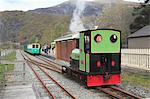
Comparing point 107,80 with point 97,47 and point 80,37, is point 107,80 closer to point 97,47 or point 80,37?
point 97,47

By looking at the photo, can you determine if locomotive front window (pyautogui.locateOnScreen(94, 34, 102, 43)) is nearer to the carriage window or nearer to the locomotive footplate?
the carriage window

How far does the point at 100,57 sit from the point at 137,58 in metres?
8.99

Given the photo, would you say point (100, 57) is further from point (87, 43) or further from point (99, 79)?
point (99, 79)

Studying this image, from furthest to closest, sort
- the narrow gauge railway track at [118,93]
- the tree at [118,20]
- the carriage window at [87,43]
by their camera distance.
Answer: the tree at [118,20]
the carriage window at [87,43]
the narrow gauge railway track at [118,93]

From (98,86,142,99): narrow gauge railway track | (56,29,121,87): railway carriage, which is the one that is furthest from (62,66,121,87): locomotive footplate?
(98,86,142,99): narrow gauge railway track

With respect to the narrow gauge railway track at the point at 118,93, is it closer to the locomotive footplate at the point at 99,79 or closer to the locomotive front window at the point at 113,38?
the locomotive footplate at the point at 99,79

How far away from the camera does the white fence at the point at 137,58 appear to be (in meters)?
21.9

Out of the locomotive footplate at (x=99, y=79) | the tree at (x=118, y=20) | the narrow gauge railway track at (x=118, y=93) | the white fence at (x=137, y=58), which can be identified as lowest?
the narrow gauge railway track at (x=118, y=93)

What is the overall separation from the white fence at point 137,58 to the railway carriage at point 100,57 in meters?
6.58

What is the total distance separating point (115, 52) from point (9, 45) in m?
129

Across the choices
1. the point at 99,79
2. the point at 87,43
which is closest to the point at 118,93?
the point at 99,79

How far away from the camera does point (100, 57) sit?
1551 cm

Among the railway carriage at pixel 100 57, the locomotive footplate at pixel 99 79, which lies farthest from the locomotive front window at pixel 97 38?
the locomotive footplate at pixel 99 79

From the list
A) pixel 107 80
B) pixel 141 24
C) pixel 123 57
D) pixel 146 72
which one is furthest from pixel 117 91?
pixel 141 24
